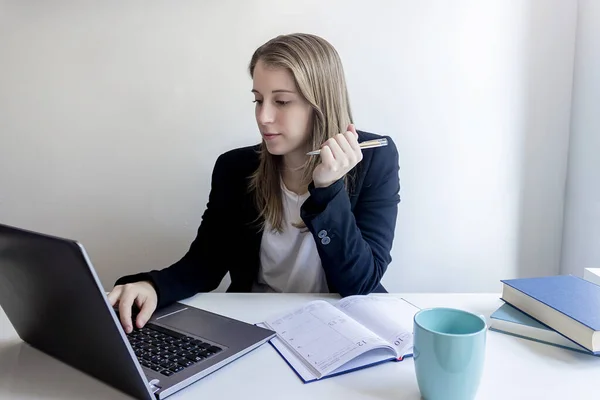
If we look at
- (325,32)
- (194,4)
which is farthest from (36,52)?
(325,32)

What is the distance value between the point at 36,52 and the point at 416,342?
125cm

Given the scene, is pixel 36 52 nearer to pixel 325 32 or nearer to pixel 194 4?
pixel 194 4

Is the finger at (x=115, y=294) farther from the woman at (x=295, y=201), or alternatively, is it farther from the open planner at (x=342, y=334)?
the open planner at (x=342, y=334)

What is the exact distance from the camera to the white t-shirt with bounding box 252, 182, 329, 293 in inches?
44.4

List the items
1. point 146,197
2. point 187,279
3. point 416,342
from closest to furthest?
point 416,342 → point 187,279 → point 146,197

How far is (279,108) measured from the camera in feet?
3.43

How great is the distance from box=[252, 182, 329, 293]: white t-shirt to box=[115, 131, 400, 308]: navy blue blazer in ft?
0.10

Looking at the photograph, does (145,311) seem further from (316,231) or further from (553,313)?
(553,313)

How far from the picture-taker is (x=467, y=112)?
1.37 m

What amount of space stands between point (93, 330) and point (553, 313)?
0.62 metres

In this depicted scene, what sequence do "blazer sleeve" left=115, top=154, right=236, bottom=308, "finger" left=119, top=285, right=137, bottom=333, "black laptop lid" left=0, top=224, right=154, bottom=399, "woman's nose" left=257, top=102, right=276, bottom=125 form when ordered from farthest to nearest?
"woman's nose" left=257, top=102, right=276, bottom=125 → "blazer sleeve" left=115, top=154, right=236, bottom=308 → "finger" left=119, top=285, right=137, bottom=333 → "black laptop lid" left=0, top=224, right=154, bottom=399

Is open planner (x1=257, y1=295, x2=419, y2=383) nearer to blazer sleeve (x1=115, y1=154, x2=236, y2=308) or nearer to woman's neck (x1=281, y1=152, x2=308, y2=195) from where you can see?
blazer sleeve (x1=115, y1=154, x2=236, y2=308)

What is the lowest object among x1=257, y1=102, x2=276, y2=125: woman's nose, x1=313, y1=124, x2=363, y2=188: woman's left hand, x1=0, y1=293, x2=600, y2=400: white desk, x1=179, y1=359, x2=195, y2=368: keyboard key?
x1=0, y1=293, x2=600, y2=400: white desk

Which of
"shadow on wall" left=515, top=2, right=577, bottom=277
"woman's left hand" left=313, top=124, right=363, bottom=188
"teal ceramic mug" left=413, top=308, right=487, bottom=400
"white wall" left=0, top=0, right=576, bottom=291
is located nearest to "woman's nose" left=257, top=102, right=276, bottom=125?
"woman's left hand" left=313, top=124, right=363, bottom=188
